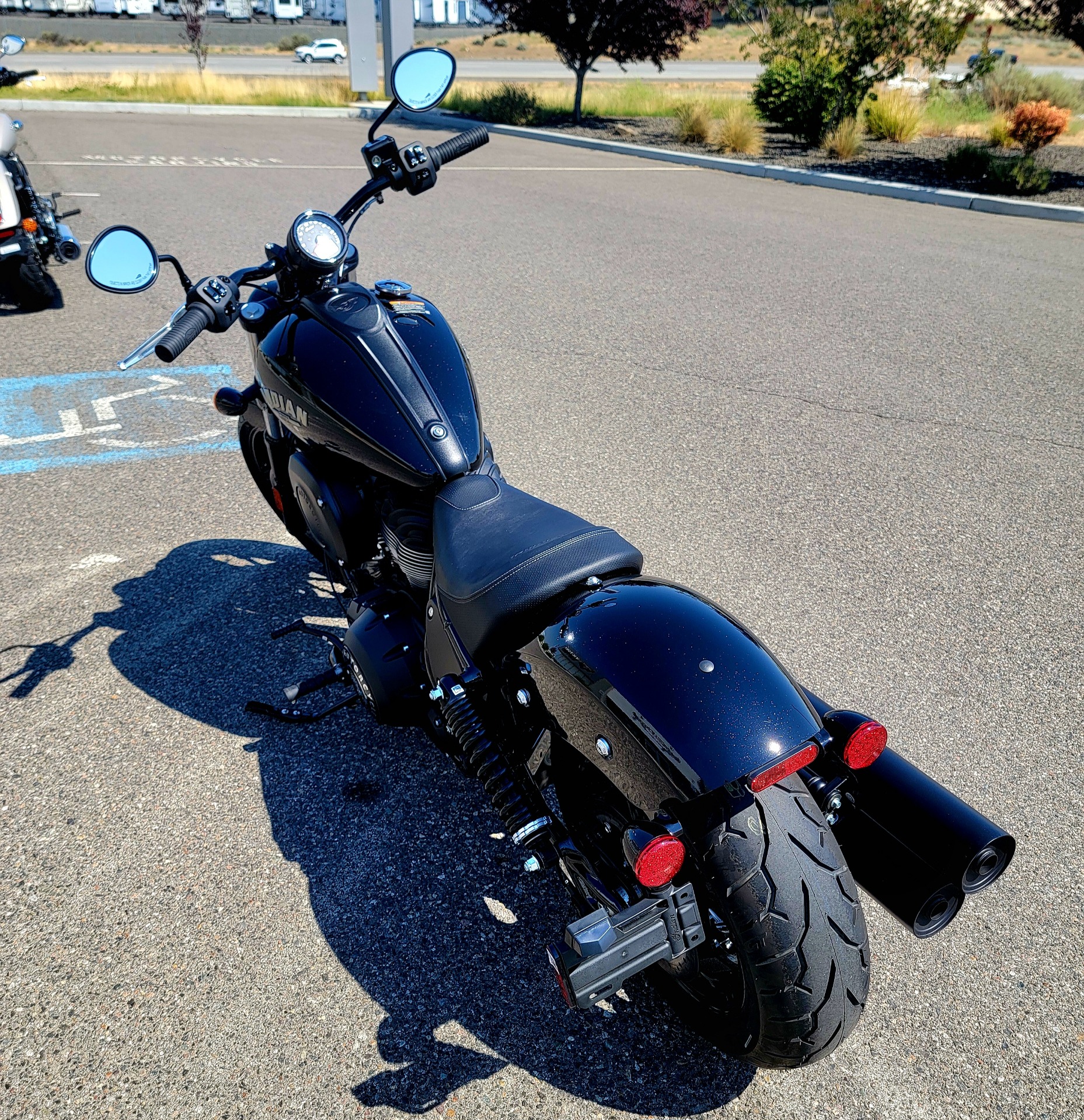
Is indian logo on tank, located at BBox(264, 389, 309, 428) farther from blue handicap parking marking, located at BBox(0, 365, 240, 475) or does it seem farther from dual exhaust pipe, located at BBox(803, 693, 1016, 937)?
blue handicap parking marking, located at BBox(0, 365, 240, 475)

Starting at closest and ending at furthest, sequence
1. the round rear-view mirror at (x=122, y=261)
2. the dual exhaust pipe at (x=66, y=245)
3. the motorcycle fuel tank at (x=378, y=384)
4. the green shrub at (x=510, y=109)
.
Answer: the motorcycle fuel tank at (x=378, y=384) → the round rear-view mirror at (x=122, y=261) → the dual exhaust pipe at (x=66, y=245) → the green shrub at (x=510, y=109)

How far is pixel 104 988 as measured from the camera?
2.24 metres

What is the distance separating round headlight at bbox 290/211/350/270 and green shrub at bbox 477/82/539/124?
19.7 meters

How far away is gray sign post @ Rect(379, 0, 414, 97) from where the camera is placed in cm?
2362

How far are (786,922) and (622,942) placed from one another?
30 centimetres

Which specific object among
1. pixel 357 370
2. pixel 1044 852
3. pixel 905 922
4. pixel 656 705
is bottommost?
pixel 1044 852

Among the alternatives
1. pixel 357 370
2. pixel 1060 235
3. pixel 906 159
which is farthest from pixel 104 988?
pixel 906 159

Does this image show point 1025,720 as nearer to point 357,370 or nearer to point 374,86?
point 357,370

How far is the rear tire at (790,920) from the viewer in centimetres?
168

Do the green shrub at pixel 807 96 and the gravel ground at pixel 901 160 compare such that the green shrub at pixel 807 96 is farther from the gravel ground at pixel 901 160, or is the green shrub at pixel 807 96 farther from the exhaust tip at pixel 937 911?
the exhaust tip at pixel 937 911

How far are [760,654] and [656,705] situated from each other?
0.27 metres

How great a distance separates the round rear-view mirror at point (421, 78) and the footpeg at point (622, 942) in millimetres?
2666

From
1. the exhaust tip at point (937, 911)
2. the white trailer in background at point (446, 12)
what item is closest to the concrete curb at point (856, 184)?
the exhaust tip at point (937, 911)

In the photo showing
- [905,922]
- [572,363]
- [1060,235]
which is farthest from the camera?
[1060,235]
